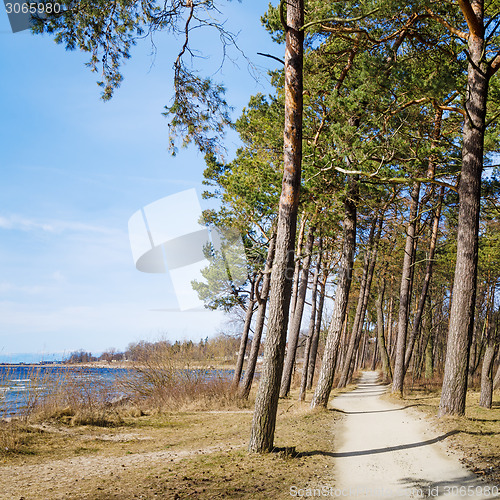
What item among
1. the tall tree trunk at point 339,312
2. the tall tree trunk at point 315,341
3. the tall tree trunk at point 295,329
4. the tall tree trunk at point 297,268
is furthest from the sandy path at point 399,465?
the tall tree trunk at point 315,341

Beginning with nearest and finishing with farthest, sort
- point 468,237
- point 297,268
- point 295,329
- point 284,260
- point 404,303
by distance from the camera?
point 284,260, point 468,237, point 295,329, point 404,303, point 297,268

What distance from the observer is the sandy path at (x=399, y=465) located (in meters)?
4.23

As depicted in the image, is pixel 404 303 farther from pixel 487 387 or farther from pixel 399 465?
pixel 399 465

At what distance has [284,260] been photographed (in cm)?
565

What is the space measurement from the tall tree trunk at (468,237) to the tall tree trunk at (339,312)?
2548mm

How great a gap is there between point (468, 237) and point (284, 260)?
15.2 feet

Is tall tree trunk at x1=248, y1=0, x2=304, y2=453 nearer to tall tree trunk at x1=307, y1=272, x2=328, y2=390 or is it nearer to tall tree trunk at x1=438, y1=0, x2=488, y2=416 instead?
tall tree trunk at x1=438, y1=0, x2=488, y2=416

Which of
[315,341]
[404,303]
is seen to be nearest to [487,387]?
[404,303]

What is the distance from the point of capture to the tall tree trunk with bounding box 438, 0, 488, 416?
7816mm

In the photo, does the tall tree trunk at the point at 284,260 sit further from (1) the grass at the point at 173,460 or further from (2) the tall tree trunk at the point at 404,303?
(2) the tall tree trunk at the point at 404,303

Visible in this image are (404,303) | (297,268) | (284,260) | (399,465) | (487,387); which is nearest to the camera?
(399,465)

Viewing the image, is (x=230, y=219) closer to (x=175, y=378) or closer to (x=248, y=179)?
(x=248, y=179)

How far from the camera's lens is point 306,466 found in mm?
5023

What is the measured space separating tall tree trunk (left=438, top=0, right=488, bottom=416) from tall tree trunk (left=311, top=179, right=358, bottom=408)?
255cm
